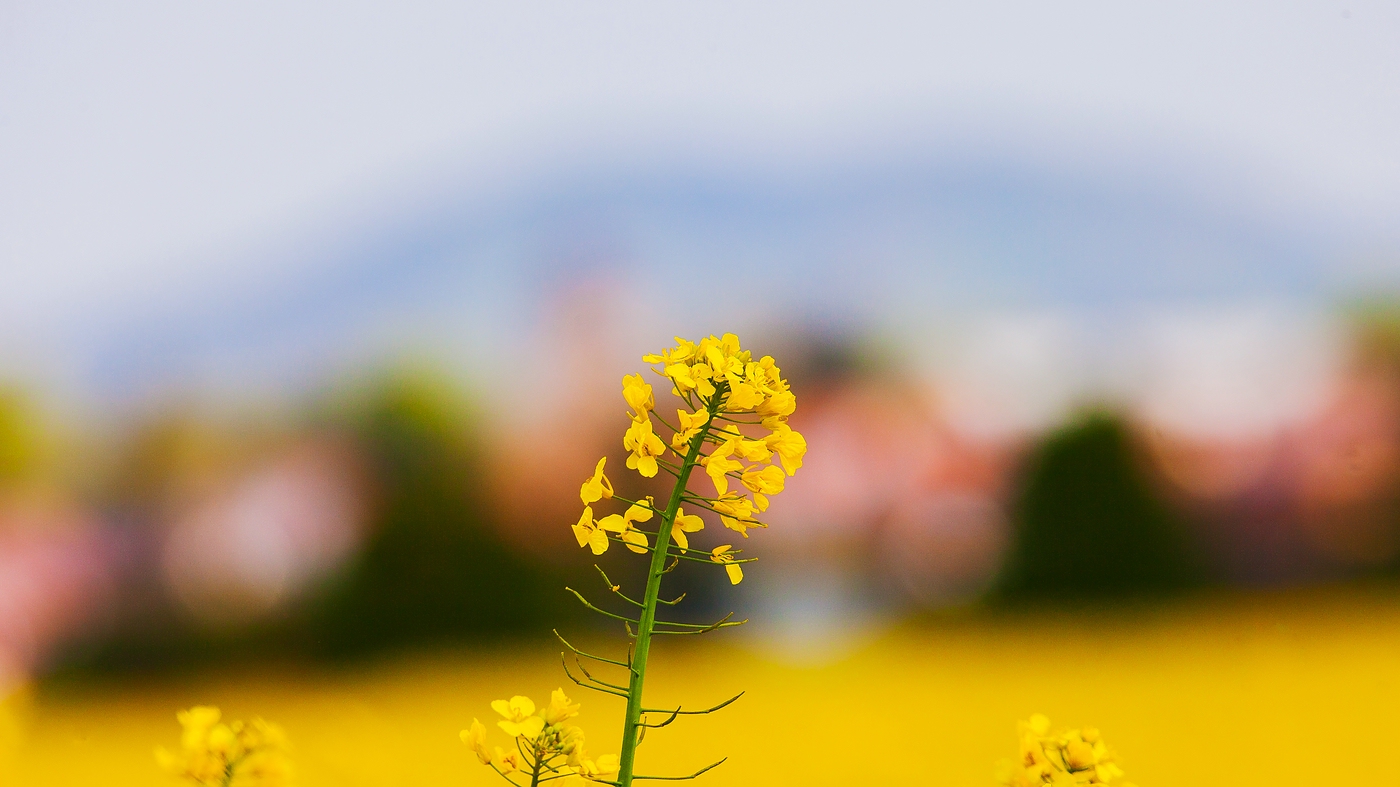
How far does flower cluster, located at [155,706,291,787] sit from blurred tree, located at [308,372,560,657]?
0.82 meters

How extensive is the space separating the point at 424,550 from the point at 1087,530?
96 cm

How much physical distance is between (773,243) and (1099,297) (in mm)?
494

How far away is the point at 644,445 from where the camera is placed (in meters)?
0.46

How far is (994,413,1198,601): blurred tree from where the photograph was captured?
51.6 inches

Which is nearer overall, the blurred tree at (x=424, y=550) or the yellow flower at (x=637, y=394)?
the yellow flower at (x=637, y=394)

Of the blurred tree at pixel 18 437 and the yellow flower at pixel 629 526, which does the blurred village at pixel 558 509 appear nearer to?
the blurred tree at pixel 18 437

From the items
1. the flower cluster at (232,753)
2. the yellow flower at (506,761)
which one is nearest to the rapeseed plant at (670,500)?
the yellow flower at (506,761)

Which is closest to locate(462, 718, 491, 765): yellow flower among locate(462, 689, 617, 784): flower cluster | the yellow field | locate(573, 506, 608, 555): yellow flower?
locate(462, 689, 617, 784): flower cluster

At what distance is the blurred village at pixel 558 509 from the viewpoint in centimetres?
127

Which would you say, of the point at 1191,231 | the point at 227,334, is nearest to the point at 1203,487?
the point at 1191,231

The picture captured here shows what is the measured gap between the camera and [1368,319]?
1.30 meters

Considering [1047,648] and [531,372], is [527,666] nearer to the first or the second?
[531,372]

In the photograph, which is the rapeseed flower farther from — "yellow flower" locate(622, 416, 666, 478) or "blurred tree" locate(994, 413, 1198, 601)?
"blurred tree" locate(994, 413, 1198, 601)

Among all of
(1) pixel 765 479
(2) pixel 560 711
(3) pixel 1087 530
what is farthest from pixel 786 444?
(3) pixel 1087 530
